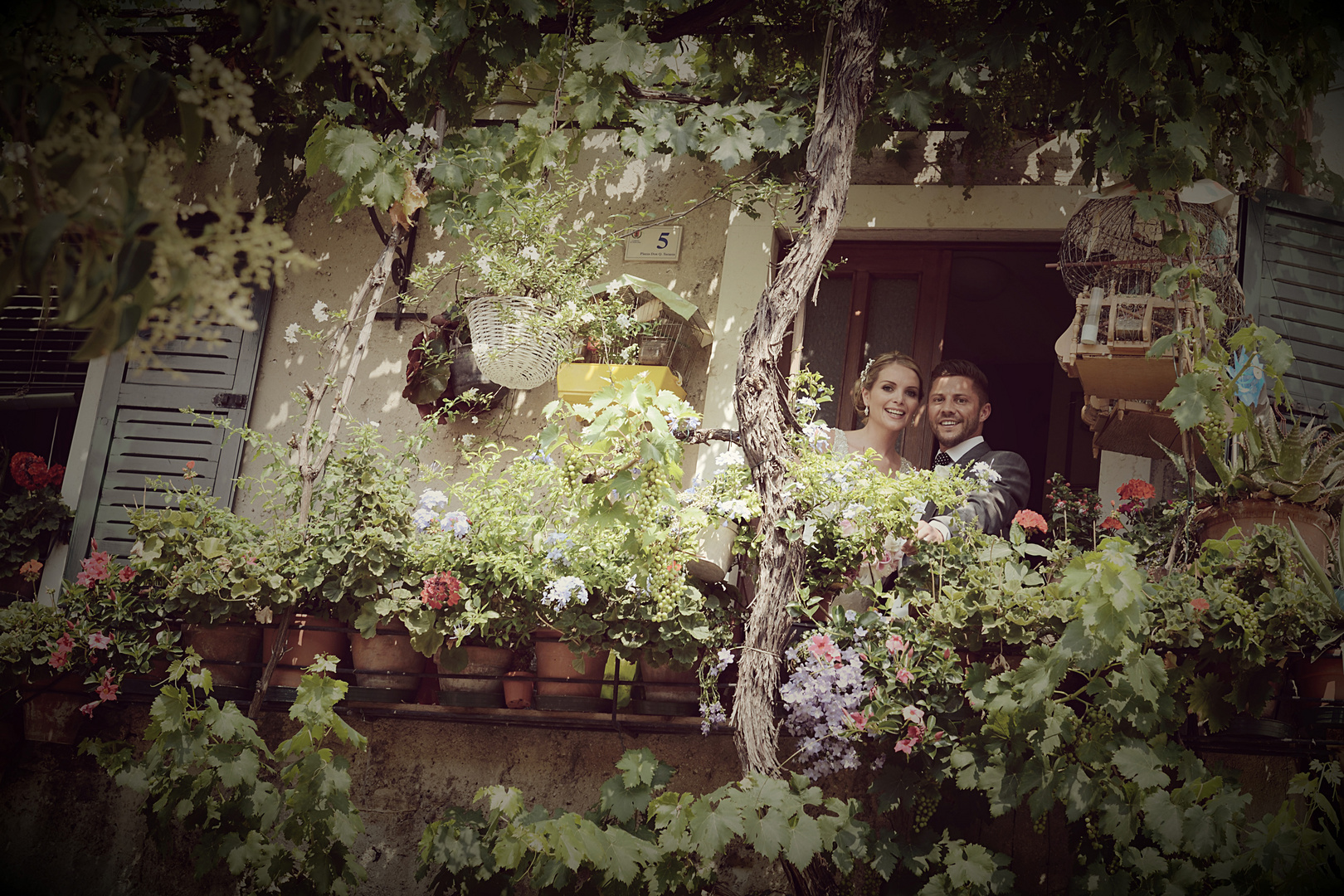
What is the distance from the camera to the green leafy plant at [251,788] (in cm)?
299

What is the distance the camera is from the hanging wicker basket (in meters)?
3.94

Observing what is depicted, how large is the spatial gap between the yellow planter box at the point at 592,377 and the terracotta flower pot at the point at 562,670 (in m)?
1.04

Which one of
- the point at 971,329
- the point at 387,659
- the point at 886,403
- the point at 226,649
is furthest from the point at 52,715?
the point at 971,329

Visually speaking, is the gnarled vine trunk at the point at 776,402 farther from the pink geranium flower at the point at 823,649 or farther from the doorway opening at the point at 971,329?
the doorway opening at the point at 971,329

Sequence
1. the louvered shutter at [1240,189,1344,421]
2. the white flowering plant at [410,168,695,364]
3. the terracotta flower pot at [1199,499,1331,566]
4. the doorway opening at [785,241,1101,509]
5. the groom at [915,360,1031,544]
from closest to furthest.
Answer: the terracotta flower pot at [1199,499,1331,566]
the louvered shutter at [1240,189,1344,421]
the white flowering plant at [410,168,695,364]
the groom at [915,360,1031,544]
the doorway opening at [785,241,1101,509]

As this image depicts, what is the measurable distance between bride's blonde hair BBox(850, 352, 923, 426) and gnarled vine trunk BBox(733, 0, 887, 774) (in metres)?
1.25

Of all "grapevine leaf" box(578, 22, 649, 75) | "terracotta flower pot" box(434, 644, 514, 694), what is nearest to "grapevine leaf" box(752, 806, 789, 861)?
"terracotta flower pot" box(434, 644, 514, 694)

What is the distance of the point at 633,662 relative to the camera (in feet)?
11.2

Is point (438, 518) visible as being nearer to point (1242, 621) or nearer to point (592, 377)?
point (592, 377)

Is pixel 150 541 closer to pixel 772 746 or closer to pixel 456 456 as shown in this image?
pixel 456 456

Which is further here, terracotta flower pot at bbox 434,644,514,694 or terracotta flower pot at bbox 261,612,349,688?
terracotta flower pot at bbox 261,612,349,688

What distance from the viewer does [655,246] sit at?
15.2 feet

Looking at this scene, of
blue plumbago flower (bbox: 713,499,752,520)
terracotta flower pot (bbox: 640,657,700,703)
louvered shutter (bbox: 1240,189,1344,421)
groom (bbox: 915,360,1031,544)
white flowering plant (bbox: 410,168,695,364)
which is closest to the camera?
blue plumbago flower (bbox: 713,499,752,520)

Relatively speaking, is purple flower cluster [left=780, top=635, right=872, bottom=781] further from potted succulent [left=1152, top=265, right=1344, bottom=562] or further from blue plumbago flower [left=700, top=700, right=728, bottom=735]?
potted succulent [left=1152, top=265, right=1344, bottom=562]
